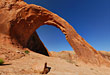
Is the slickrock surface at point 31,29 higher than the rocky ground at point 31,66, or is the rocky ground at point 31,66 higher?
the slickrock surface at point 31,29

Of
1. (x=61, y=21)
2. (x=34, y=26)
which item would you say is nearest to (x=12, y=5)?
(x=34, y=26)

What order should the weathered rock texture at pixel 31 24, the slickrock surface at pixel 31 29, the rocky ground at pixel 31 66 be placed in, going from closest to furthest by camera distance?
the rocky ground at pixel 31 66
the slickrock surface at pixel 31 29
the weathered rock texture at pixel 31 24

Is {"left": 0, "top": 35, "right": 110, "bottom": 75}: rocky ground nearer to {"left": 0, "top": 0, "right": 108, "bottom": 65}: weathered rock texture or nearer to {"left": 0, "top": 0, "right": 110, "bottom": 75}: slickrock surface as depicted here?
{"left": 0, "top": 0, "right": 110, "bottom": 75}: slickrock surface

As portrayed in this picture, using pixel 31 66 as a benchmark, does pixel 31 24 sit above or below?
above

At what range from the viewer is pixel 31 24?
14344 millimetres

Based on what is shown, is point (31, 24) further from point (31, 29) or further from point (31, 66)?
point (31, 66)

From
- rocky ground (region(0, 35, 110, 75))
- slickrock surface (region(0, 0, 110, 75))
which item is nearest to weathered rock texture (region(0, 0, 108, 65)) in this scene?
Answer: slickrock surface (region(0, 0, 110, 75))

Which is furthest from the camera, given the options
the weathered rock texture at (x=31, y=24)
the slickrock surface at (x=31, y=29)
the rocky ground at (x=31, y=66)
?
the weathered rock texture at (x=31, y=24)

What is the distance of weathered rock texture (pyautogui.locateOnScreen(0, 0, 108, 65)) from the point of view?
31.7 feet

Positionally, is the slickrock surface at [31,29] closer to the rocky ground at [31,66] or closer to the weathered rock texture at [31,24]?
the weathered rock texture at [31,24]

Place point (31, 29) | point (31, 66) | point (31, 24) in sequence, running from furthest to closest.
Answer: point (31, 29), point (31, 24), point (31, 66)

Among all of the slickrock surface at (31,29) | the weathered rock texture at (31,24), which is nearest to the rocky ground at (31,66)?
the slickrock surface at (31,29)

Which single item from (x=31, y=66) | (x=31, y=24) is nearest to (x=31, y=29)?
(x=31, y=24)

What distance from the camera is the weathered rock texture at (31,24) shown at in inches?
380
